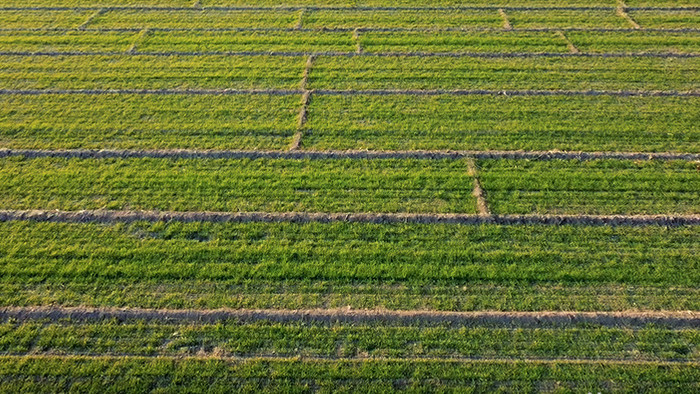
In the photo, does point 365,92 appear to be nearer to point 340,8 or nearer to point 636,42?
point 340,8

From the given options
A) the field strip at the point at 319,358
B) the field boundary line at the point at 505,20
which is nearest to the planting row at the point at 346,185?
the field strip at the point at 319,358

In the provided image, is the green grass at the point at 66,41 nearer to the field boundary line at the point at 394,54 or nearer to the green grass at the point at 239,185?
the field boundary line at the point at 394,54

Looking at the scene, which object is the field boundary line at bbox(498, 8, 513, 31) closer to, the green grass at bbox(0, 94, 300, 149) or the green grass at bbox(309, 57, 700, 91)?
the green grass at bbox(309, 57, 700, 91)

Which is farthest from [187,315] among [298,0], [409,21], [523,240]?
Answer: [298,0]

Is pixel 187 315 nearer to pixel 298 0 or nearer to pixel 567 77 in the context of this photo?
pixel 567 77

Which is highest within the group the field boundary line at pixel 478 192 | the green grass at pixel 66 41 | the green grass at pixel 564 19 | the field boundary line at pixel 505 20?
the green grass at pixel 66 41

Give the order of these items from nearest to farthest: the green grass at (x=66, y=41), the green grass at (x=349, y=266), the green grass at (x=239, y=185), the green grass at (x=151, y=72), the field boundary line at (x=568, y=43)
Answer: the green grass at (x=349, y=266), the green grass at (x=239, y=185), the green grass at (x=151, y=72), the field boundary line at (x=568, y=43), the green grass at (x=66, y=41)

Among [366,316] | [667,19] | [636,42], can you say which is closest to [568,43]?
[636,42]
